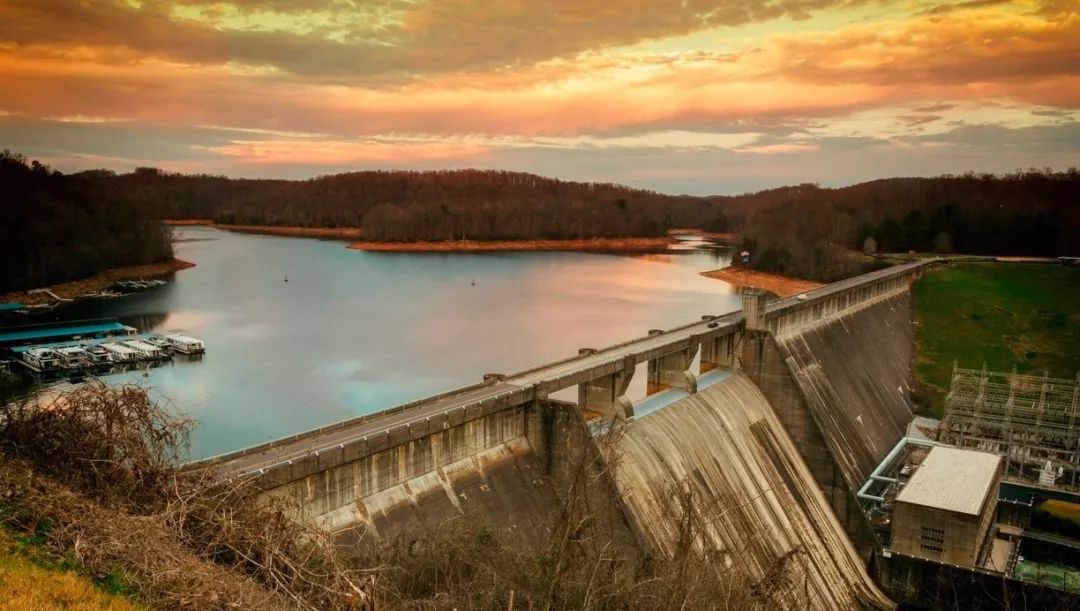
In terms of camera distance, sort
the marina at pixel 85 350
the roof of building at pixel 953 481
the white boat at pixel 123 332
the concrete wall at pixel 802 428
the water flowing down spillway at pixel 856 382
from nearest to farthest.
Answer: the roof of building at pixel 953 481 < the concrete wall at pixel 802 428 < the water flowing down spillway at pixel 856 382 < the marina at pixel 85 350 < the white boat at pixel 123 332

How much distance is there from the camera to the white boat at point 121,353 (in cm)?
4294

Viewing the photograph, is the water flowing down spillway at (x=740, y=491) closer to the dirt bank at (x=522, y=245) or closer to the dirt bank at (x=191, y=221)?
the dirt bank at (x=522, y=245)

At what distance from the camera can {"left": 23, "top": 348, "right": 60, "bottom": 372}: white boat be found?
41.9 m

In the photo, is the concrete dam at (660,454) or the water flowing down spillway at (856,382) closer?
the concrete dam at (660,454)

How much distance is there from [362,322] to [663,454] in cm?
3663

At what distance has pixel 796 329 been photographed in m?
33.1

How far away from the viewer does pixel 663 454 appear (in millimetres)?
20281

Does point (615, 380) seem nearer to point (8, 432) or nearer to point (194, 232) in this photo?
point (8, 432)

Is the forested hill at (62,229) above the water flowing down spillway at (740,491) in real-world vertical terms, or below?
above

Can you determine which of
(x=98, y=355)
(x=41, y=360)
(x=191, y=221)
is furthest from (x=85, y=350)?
(x=191, y=221)

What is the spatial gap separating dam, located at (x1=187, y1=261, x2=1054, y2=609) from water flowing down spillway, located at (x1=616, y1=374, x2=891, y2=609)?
6cm

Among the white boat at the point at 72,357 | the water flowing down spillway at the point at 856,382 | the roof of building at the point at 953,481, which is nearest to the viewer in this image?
the roof of building at the point at 953,481

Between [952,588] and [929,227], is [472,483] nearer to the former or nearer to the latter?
[952,588]

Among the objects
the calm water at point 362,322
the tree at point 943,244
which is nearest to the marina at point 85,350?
the calm water at point 362,322
